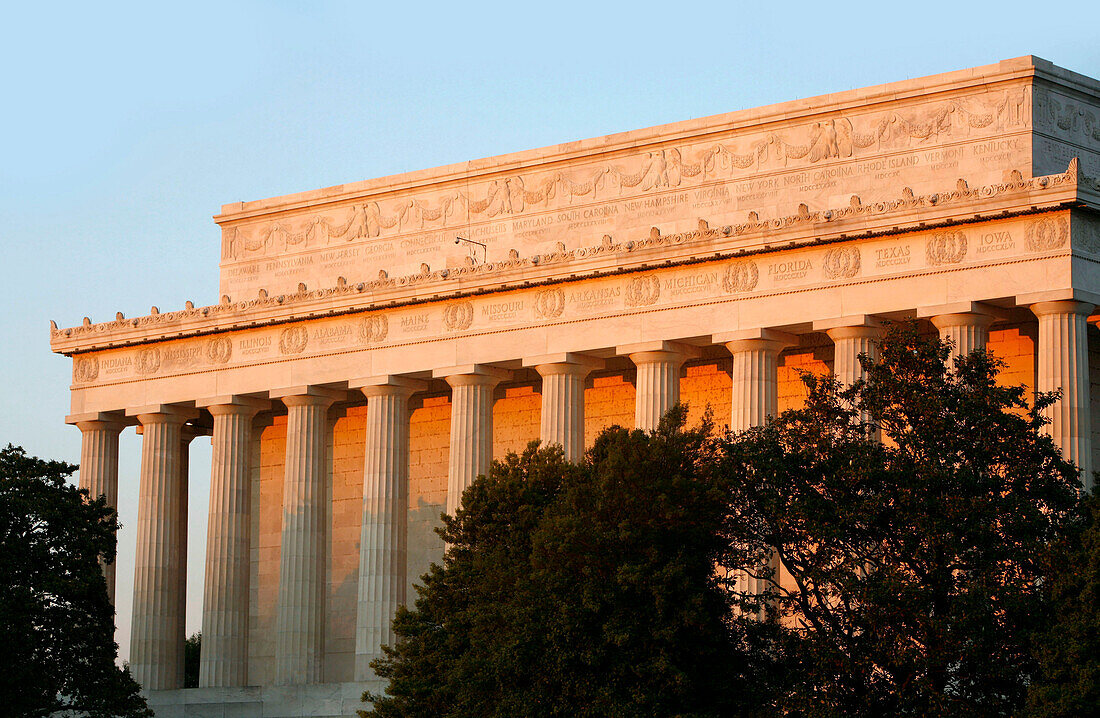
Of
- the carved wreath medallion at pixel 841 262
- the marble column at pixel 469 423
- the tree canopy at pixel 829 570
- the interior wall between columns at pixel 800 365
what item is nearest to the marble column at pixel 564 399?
the marble column at pixel 469 423

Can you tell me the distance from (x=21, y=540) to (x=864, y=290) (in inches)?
1249

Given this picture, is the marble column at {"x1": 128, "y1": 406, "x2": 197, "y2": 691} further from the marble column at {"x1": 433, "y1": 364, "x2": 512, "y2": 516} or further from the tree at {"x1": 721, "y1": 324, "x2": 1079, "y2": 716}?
the tree at {"x1": 721, "y1": 324, "x2": 1079, "y2": 716}

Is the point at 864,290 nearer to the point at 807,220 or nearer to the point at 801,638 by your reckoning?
the point at 807,220

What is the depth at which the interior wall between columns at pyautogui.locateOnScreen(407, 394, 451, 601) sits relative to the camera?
9075 cm

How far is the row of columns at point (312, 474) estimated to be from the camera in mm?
76312

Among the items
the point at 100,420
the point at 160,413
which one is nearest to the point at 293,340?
the point at 160,413

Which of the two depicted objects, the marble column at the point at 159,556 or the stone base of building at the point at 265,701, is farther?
the marble column at the point at 159,556

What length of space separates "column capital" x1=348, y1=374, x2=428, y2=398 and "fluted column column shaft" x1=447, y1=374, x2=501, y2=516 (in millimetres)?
2960

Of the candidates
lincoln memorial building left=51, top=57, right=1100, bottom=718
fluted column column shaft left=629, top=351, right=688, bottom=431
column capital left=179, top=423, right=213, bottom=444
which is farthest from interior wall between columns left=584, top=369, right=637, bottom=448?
column capital left=179, top=423, right=213, bottom=444

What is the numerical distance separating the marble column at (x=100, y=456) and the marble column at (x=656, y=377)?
99.4ft

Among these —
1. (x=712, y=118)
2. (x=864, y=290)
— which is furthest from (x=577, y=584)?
(x=712, y=118)

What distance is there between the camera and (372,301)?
86500 millimetres

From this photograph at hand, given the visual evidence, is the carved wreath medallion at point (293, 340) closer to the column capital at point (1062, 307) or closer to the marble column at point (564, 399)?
the marble column at point (564, 399)

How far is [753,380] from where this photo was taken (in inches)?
2987
